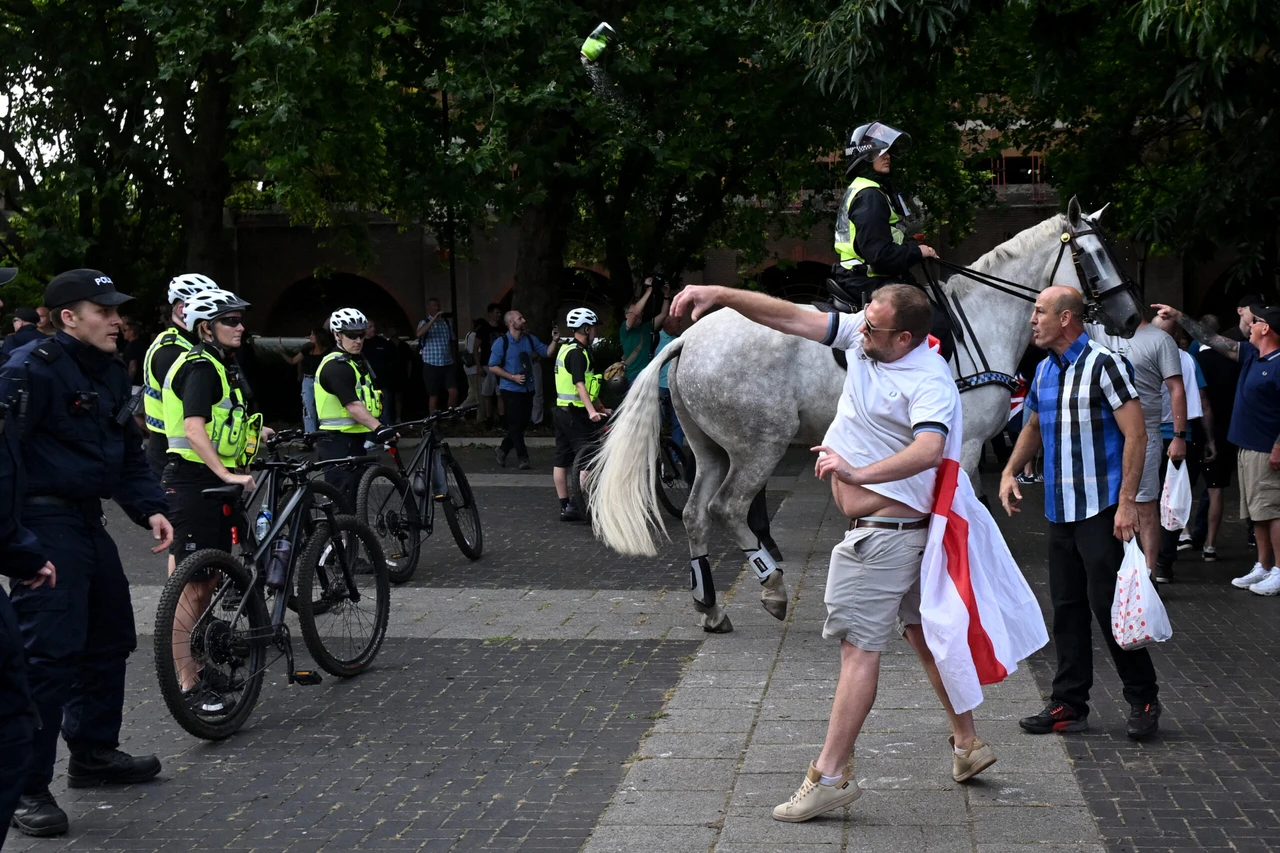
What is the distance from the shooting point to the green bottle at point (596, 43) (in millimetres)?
15711

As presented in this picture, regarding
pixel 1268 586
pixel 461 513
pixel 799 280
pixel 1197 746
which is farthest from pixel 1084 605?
pixel 799 280

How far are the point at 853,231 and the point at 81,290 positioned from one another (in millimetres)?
4455

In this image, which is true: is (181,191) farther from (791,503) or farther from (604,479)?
(604,479)

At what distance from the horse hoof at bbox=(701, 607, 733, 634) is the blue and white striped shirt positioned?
2607 millimetres

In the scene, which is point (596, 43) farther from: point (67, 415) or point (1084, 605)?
point (67, 415)

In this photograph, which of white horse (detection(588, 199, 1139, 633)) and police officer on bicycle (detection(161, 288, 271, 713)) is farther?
white horse (detection(588, 199, 1139, 633))

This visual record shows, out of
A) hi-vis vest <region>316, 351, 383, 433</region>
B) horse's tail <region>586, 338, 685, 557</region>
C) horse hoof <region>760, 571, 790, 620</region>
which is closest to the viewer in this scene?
horse hoof <region>760, 571, 790, 620</region>

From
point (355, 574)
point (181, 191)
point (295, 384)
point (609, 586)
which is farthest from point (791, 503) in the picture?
point (295, 384)

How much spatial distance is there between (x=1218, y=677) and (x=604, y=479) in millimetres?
3705

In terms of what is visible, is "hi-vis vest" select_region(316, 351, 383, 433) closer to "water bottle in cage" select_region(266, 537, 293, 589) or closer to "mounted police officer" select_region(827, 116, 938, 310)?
"water bottle in cage" select_region(266, 537, 293, 589)

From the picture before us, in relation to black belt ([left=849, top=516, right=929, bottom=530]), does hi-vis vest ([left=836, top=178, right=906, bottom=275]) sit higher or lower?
higher

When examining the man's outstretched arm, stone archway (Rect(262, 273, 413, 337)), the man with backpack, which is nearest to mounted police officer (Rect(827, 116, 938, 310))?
the man's outstretched arm

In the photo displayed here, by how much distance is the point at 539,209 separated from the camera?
2256cm

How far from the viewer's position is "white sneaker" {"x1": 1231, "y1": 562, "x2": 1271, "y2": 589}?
988 cm
